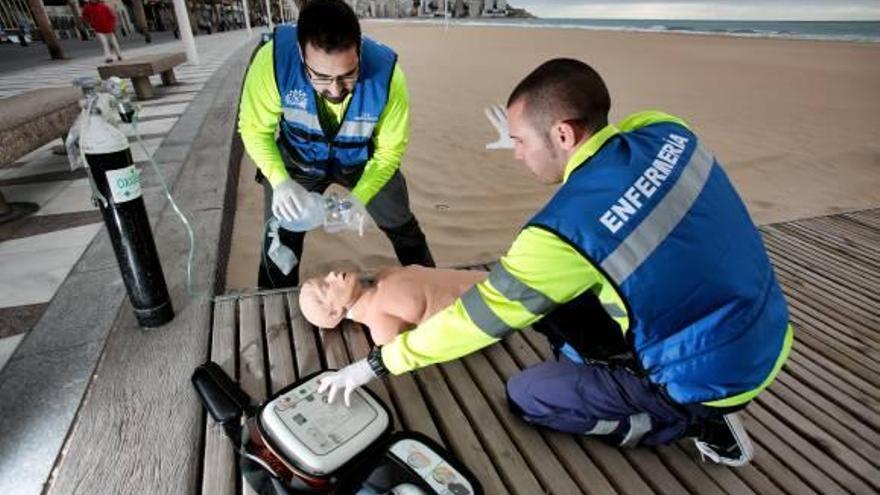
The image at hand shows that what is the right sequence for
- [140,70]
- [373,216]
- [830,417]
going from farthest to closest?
[140,70], [373,216], [830,417]

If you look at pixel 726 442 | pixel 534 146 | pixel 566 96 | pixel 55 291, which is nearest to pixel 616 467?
pixel 726 442

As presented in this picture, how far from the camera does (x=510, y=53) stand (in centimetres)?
1653

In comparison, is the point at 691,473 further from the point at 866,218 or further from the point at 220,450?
the point at 866,218

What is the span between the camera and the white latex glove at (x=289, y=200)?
2.25 m

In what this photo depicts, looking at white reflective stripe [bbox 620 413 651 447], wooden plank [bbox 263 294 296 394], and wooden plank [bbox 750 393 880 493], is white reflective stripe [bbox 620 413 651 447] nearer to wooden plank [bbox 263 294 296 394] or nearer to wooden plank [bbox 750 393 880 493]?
wooden plank [bbox 750 393 880 493]

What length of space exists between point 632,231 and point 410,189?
3518 mm

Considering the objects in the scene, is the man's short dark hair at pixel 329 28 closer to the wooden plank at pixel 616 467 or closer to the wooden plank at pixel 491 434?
the wooden plank at pixel 491 434

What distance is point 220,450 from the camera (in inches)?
55.8

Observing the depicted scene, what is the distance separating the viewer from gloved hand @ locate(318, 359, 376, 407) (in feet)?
4.60

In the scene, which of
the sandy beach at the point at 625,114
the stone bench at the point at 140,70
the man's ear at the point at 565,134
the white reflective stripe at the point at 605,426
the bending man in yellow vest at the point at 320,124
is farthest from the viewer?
the stone bench at the point at 140,70

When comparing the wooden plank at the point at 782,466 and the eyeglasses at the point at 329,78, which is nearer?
the wooden plank at the point at 782,466

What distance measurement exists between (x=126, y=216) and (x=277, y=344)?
73 cm

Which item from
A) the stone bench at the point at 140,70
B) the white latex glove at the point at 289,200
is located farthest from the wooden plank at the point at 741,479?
the stone bench at the point at 140,70

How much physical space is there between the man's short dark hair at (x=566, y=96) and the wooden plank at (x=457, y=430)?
961 mm
